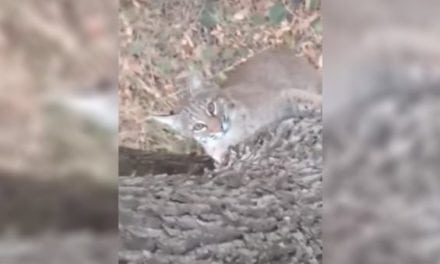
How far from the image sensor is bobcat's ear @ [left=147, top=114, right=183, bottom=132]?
83.7 inches

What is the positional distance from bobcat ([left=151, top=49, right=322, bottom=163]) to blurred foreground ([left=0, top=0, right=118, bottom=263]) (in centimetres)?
29

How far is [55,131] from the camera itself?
2.00 meters

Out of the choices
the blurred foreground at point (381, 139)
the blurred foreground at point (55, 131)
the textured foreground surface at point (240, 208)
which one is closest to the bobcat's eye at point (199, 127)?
the textured foreground surface at point (240, 208)

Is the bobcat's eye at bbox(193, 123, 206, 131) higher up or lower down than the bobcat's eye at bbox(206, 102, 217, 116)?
lower down

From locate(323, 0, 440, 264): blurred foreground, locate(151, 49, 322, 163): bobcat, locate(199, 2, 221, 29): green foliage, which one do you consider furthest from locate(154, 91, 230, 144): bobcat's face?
locate(323, 0, 440, 264): blurred foreground

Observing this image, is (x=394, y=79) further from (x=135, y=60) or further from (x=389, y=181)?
(x=135, y=60)

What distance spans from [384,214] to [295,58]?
20.3 inches

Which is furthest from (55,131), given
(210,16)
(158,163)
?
(210,16)

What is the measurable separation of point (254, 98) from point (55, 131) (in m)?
0.57

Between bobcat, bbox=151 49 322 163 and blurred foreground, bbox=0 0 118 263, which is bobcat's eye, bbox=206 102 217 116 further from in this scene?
blurred foreground, bbox=0 0 118 263

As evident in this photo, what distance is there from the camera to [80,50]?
80.0 inches

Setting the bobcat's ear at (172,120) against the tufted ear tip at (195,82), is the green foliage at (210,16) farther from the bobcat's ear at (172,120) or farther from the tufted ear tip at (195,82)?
the bobcat's ear at (172,120)

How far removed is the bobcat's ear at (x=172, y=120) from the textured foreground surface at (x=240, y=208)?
0.14m

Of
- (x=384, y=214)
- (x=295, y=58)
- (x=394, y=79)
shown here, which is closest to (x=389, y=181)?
(x=384, y=214)
